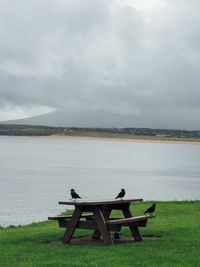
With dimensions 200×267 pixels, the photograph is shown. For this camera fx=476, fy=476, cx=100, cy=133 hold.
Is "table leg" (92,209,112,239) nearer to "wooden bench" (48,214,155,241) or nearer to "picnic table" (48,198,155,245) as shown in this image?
"picnic table" (48,198,155,245)

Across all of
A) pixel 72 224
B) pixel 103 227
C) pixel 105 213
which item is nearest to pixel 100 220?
pixel 103 227

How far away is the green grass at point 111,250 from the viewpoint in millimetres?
12117

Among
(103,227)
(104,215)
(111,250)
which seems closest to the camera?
(111,250)

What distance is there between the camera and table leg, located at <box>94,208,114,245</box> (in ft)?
48.4

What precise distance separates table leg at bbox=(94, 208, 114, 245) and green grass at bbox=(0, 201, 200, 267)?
392 millimetres

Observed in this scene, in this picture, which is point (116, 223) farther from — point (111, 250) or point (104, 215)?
point (104, 215)

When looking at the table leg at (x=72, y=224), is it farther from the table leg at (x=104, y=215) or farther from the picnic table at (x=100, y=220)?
the table leg at (x=104, y=215)

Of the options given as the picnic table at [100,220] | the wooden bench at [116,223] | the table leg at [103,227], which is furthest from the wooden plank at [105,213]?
the table leg at [103,227]

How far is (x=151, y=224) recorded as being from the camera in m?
19.2

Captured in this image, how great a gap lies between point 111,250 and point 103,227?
1.10m

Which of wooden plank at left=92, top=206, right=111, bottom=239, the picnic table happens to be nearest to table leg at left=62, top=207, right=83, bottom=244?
the picnic table

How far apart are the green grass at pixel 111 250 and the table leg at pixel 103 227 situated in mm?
392

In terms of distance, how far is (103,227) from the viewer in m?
14.8

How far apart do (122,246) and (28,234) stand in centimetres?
461
